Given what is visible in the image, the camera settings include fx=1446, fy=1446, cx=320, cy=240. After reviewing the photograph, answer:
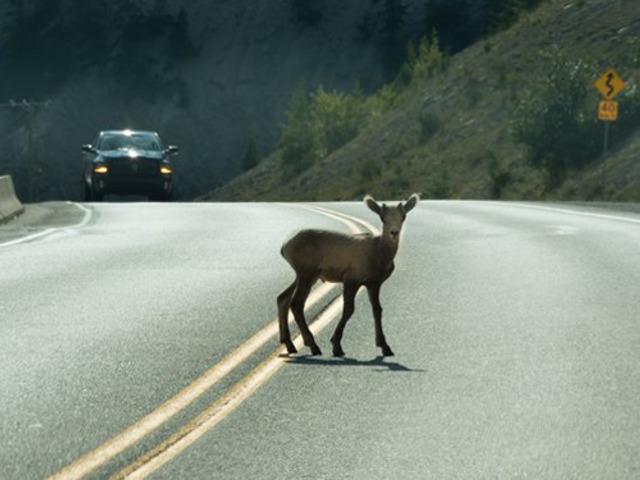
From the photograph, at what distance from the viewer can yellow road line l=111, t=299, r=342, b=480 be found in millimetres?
6590

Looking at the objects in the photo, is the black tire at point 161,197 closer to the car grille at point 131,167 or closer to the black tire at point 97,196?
the black tire at point 97,196

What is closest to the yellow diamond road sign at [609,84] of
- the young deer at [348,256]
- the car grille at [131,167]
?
the car grille at [131,167]

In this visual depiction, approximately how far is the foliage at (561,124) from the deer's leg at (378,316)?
4710cm

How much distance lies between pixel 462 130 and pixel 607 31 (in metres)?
9.34

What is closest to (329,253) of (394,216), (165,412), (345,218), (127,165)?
(394,216)

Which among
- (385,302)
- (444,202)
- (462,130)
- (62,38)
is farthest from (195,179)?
(385,302)

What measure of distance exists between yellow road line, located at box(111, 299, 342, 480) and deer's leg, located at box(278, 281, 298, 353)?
0.33ft

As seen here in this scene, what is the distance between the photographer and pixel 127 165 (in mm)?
36656

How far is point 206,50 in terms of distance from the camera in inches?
5866

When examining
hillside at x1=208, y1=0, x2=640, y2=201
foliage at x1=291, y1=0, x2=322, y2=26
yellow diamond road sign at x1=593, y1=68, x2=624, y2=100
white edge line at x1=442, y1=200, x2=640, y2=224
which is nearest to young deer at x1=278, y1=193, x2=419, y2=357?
white edge line at x1=442, y1=200, x2=640, y2=224

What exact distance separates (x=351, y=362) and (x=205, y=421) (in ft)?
7.22

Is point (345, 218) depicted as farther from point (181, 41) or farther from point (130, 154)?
point (181, 41)

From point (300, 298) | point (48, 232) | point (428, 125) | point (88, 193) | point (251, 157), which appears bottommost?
point (251, 157)

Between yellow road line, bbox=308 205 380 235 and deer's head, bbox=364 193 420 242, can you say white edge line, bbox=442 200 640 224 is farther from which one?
deer's head, bbox=364 193 420 242
